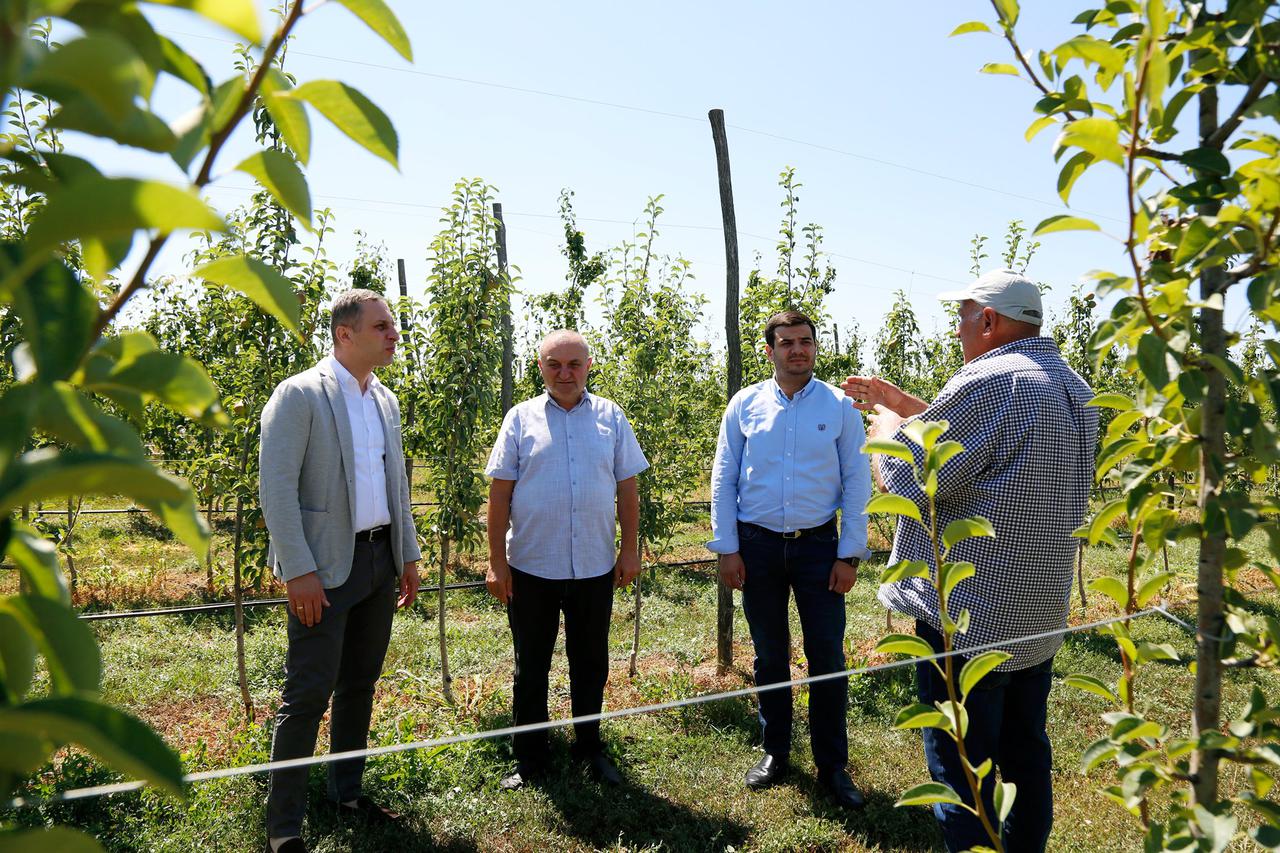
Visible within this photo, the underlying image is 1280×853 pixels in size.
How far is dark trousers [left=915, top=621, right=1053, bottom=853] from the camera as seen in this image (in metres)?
2.54

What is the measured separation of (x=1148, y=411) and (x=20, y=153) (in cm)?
113


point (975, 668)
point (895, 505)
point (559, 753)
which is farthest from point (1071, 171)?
point (559, 753)

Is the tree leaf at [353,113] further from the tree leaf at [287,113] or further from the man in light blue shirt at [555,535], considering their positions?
the man in light blue shirt at [555,535]

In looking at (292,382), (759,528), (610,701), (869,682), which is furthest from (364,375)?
(869,682)

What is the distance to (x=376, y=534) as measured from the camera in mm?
3541

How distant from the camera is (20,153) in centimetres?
55

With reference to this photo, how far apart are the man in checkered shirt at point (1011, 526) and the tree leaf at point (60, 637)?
2228 mm

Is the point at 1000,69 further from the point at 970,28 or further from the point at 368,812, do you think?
the point at 368,812

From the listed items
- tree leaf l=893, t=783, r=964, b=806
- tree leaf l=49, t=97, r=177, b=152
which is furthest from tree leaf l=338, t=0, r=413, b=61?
tree leaf l=893, t=783, r=964, b=806

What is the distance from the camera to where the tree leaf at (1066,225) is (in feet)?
3.51

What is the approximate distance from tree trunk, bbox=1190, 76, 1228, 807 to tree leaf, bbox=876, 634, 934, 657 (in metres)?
0.36

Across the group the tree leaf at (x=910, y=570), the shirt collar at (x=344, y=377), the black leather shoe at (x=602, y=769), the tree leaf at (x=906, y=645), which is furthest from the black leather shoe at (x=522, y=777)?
the tree leaf at (x=910, y=570)

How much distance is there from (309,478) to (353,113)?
2888 millimetres

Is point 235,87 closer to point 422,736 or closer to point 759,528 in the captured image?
point 759,528
